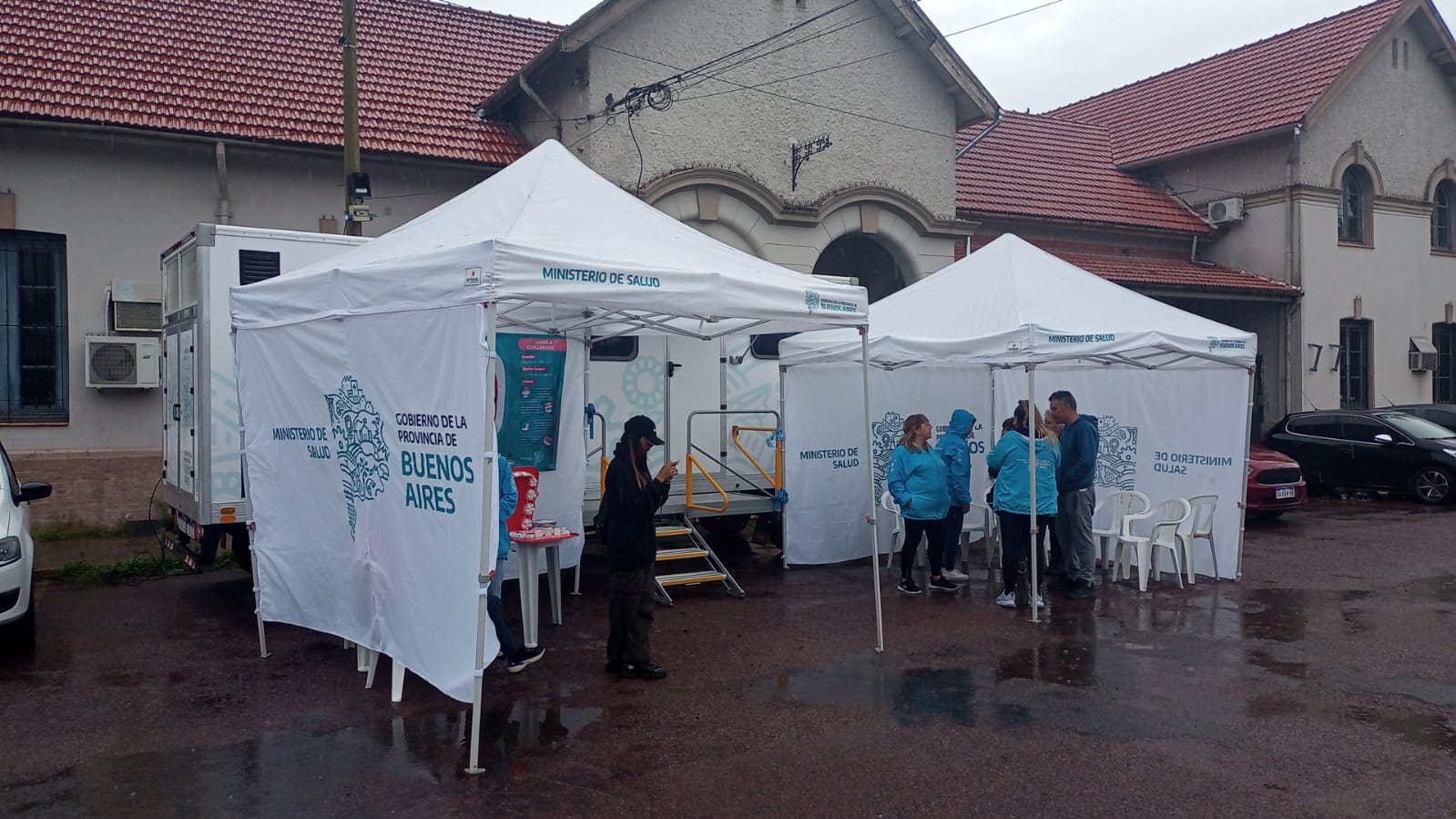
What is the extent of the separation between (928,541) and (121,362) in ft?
30.7

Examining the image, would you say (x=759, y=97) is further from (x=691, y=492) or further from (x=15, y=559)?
(x=15, y=559)

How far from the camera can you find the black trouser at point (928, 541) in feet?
32.7

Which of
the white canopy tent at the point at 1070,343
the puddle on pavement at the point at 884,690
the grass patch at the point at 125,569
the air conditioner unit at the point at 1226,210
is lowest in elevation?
the puddle on pavement at the point at 884,690

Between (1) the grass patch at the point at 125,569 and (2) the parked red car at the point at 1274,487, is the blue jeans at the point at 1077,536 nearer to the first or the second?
(2) the parked red car at the point at 1274,487

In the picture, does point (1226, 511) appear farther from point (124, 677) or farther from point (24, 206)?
point (24, 206)

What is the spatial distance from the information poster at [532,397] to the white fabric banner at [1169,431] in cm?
530

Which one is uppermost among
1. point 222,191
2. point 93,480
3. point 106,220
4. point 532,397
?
point 222,191

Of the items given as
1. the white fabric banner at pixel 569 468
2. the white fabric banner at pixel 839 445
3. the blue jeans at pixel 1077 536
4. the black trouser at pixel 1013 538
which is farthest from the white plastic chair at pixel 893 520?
the white fabric banner at pixel 569 468

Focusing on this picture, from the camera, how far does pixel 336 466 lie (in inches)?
276

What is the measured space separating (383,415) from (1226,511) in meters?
8.38

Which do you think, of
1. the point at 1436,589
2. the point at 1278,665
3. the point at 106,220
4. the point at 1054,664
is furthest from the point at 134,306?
the point at 1436,589

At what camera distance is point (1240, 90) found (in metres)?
24.1

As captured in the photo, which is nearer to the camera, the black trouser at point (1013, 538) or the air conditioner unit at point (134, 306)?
the black trouser at point (1013, 538)

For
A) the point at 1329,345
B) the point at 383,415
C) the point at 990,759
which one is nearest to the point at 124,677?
the point at 383,415
